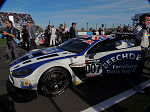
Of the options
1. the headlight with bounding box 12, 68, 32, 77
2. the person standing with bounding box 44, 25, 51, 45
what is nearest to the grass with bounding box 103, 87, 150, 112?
the headlight with bounding box 12, 68, 32, 77

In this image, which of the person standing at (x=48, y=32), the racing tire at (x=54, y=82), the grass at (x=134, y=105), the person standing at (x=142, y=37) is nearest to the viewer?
the grass at (x=134, y=105)

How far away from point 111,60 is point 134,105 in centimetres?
104

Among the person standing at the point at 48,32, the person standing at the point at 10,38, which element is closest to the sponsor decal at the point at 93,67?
the person standing at the point at 10,38

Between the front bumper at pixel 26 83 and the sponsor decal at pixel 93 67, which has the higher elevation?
the sponsor decal at pixel 93 67

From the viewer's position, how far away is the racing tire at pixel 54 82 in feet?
7.85

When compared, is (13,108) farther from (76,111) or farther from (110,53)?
(110,53)

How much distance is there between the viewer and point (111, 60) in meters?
2.76

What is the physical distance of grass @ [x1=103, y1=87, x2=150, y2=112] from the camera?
207cm

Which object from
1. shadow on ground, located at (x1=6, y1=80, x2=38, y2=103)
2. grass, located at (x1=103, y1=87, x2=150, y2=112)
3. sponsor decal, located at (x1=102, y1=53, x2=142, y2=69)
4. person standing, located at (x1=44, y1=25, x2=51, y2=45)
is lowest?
grass, located at (x1=103, y1=87, x2=150, y2=112)

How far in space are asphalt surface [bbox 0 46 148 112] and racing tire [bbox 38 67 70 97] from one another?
111 mm

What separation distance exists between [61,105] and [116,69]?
1546 mm

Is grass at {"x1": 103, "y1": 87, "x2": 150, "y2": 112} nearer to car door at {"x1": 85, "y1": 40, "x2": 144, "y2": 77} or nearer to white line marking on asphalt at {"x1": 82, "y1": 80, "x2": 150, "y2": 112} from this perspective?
white line marking on asphalt at {"x1": 82, "y1": 80, "x2": 150, "y2": 112}

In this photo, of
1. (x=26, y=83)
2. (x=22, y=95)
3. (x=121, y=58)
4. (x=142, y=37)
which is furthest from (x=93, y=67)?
(x=22, y=95)

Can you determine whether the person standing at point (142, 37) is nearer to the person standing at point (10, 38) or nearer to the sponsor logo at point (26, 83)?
the sponsor logo at point (26, 83)
